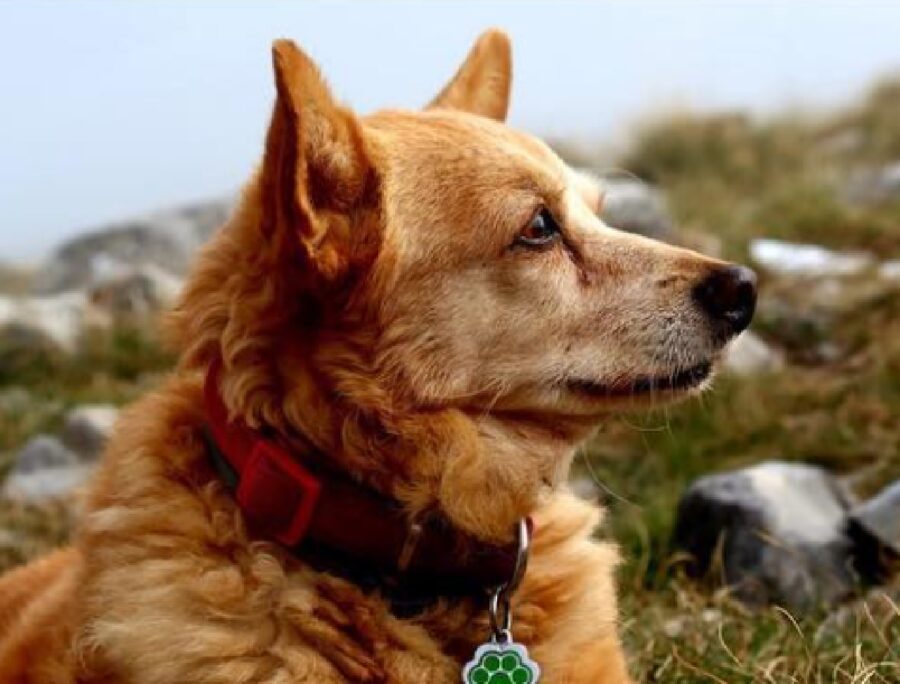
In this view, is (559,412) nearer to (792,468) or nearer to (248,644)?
(248,644)

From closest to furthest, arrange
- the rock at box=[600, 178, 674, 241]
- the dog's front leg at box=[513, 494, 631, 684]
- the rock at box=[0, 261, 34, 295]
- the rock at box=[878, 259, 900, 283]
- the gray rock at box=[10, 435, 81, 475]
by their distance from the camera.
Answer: the dog's front leg at box=[513, 494, 631, 684], the gray rock at box=[10, 435, 81, 475], the rock at box=[878, 259, 900, 283], the rock at box=[600, 178, 674, 241], the rock at box=[0, 261, 34, 295]

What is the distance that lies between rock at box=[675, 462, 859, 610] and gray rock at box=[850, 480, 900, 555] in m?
0.09

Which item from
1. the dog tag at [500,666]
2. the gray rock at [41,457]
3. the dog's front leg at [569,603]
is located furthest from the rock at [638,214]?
the dog tag at [500,666]

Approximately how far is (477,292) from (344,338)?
31 cm

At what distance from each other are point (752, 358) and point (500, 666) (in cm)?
455

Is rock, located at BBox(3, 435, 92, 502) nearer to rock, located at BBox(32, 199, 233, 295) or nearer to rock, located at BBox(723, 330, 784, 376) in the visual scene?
rock, located at BBox(723, 330, 784, 376)

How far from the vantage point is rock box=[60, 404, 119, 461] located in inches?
295

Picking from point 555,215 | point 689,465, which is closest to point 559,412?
point 555,215

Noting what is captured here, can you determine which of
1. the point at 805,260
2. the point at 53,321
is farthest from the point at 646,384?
the point at 53,321

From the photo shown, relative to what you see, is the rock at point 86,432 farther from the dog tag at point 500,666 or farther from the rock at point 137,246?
the rock at point 137,246

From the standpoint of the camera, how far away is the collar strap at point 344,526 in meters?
2.71

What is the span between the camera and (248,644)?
106 inches

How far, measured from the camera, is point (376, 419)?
280 centimetres

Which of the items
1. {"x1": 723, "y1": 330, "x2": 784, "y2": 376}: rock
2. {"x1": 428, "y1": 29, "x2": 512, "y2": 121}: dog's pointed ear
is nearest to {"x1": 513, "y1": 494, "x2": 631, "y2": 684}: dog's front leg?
{"x1": 428, "y1": 29, "x2": 512, "y2": 121}: dog's pointed ear
